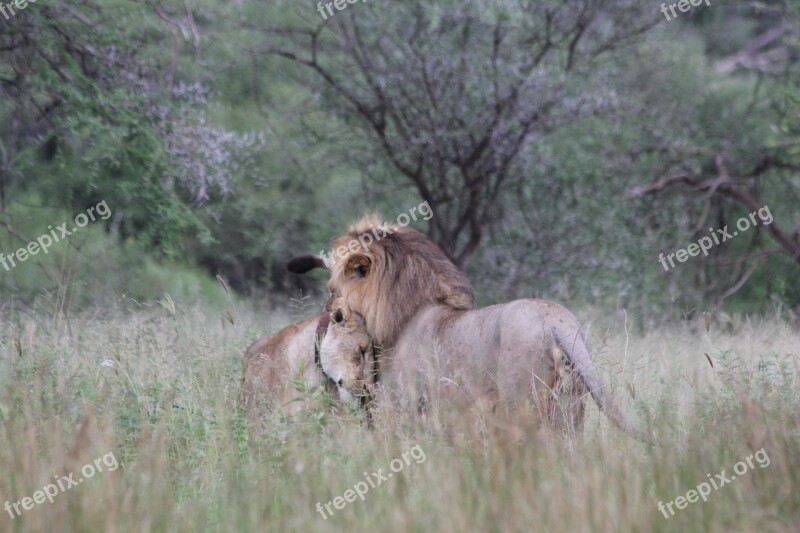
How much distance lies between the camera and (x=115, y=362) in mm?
5633

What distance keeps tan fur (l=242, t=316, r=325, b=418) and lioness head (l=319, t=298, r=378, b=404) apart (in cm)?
13

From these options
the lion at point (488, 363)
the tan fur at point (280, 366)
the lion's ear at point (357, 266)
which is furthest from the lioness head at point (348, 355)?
the lion's ear at point (357, 266)

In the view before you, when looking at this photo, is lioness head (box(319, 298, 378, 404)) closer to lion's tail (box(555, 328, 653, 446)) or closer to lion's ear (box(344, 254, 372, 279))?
lion's ear (box(344, 254, 372, 279))

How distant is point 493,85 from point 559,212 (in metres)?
1.93

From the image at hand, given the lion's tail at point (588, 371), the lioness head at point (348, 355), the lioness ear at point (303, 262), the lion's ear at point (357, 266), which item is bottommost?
the lion's tail at point (588, 371)

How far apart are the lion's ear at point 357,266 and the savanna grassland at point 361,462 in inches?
36.1

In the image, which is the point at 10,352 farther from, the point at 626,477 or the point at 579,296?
Answer: the point at 579,296

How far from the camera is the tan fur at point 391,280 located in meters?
5.80

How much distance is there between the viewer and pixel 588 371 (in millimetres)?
4648

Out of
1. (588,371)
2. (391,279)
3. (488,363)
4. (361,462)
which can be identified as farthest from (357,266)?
(361,462)

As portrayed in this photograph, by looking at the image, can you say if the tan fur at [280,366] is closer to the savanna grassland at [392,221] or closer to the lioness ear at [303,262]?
the savanna grassland at [392,221]

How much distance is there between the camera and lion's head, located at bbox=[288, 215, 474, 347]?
5.80 meters

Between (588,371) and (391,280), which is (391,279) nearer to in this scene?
(391,280)

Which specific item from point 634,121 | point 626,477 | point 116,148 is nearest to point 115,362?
point 116,148
